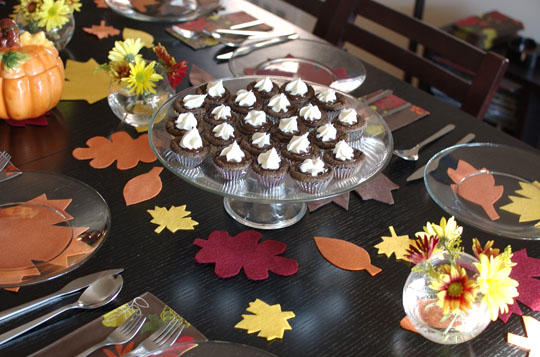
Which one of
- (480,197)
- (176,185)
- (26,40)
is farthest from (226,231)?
(26,40)

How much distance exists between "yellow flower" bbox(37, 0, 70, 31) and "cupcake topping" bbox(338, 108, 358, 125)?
30.2 inches

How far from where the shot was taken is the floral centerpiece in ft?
2.78

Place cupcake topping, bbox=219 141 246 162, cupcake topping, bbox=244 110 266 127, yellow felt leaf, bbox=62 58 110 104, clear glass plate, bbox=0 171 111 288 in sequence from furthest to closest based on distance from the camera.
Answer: yellow felt leaf, bbox=62 58 110 104, cupcake topping, bbox=244 110 266 127, cupcake topping, bbox=219 141 246 162, clear glass plate, bbox=0 171 111 288

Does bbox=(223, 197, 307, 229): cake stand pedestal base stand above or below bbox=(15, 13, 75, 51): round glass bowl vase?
Answer: below

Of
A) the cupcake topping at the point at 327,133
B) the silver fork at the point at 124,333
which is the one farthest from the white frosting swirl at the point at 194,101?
the silver fork at the point at 124,333

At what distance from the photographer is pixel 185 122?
118 centimetres

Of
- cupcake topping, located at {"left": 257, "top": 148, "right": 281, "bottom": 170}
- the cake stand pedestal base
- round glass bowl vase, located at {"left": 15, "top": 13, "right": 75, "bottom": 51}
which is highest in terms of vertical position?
cupcake topping, located at {"left": 257, "top": 148, "right": 281, "bottom": 170}

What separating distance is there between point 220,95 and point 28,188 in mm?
417

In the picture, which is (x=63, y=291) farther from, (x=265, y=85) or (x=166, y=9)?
(x=166, y=9)

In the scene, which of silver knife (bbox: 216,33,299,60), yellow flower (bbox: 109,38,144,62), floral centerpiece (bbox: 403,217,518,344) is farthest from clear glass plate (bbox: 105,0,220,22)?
floral centerpiece (bbox: 403,217,518,344)

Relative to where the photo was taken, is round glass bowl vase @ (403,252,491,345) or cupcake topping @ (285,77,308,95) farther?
cupcake topping @ (285,77,308,95)

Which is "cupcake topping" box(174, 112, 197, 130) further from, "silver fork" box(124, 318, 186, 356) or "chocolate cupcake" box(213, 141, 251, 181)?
"silver fork" box(124, 318, 186, 356)

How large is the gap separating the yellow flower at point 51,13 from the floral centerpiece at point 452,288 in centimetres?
107

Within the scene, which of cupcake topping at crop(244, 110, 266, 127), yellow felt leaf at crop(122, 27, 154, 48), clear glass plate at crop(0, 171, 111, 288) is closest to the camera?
clear glass plate at crop(0, 171, 111, 288)
